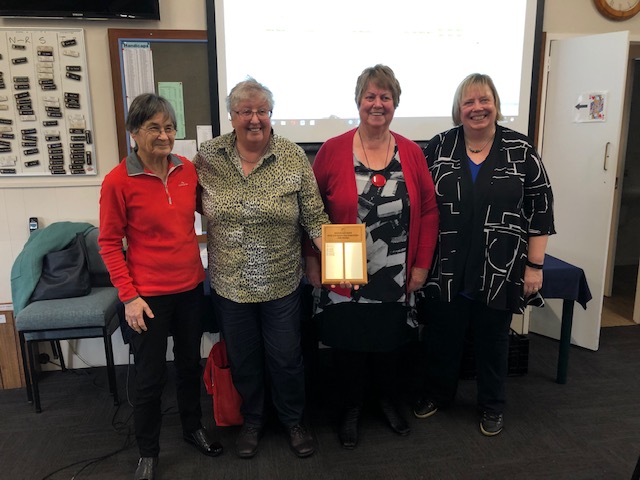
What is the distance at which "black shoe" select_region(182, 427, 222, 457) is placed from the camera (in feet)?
6.63

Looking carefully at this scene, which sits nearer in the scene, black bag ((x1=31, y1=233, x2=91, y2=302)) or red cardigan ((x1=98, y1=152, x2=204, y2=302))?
red cardigan ((x1=98, y1=152, x2=204, y2=302))

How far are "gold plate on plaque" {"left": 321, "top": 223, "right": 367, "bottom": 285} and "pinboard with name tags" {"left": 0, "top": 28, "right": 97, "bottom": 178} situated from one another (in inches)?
66.5

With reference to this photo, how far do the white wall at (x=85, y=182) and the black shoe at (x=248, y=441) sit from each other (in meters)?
1.23

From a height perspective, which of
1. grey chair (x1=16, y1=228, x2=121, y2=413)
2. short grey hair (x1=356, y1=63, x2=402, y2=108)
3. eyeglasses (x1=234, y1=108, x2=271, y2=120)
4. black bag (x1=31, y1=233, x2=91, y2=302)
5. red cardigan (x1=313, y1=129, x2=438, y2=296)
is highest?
short grey hair (x1=356, y1=63, x2=402, y2=108)

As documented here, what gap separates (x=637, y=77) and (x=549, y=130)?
1.90m

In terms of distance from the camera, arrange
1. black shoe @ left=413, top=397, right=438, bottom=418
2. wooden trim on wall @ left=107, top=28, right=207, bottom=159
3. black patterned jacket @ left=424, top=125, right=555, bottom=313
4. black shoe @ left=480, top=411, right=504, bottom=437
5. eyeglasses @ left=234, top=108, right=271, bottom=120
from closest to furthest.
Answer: eyeglasses @ left=234, top=108, right=271, bottom=120 → black patterned jacket @ left=424, top=125, right=555, bottom=313 → black shoe @ left=480, top=411, right=504, bottom=437 → black shoe @ left=413, top=397, right=438, bottom=418 → wooden trim on wall @ left=107, top=28, right=207, bottom=159

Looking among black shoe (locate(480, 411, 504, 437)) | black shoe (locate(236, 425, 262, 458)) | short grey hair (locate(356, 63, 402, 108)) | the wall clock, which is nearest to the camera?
short grey hair (locate(356, 63, 402, 108))

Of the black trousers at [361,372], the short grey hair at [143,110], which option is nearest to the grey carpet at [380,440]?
the black trousers at [361,372]

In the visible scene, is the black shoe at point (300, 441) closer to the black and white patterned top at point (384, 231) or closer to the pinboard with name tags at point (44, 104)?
the black and white patterned top at point (384, 231)

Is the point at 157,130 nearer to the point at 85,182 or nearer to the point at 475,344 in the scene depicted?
the point at 85,182

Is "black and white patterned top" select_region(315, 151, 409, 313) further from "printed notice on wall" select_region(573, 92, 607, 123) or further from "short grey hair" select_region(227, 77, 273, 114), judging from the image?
"printed notice on wall" select_region(573, 92, 607, 123)

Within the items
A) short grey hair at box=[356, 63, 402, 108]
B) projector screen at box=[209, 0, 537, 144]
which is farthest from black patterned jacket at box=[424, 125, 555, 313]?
projector screen at box=[209, 0, 537, 144]

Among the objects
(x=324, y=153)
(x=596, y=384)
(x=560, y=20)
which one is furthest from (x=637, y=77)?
(x=324, y=153)

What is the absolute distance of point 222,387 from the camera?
2135 millimetres
